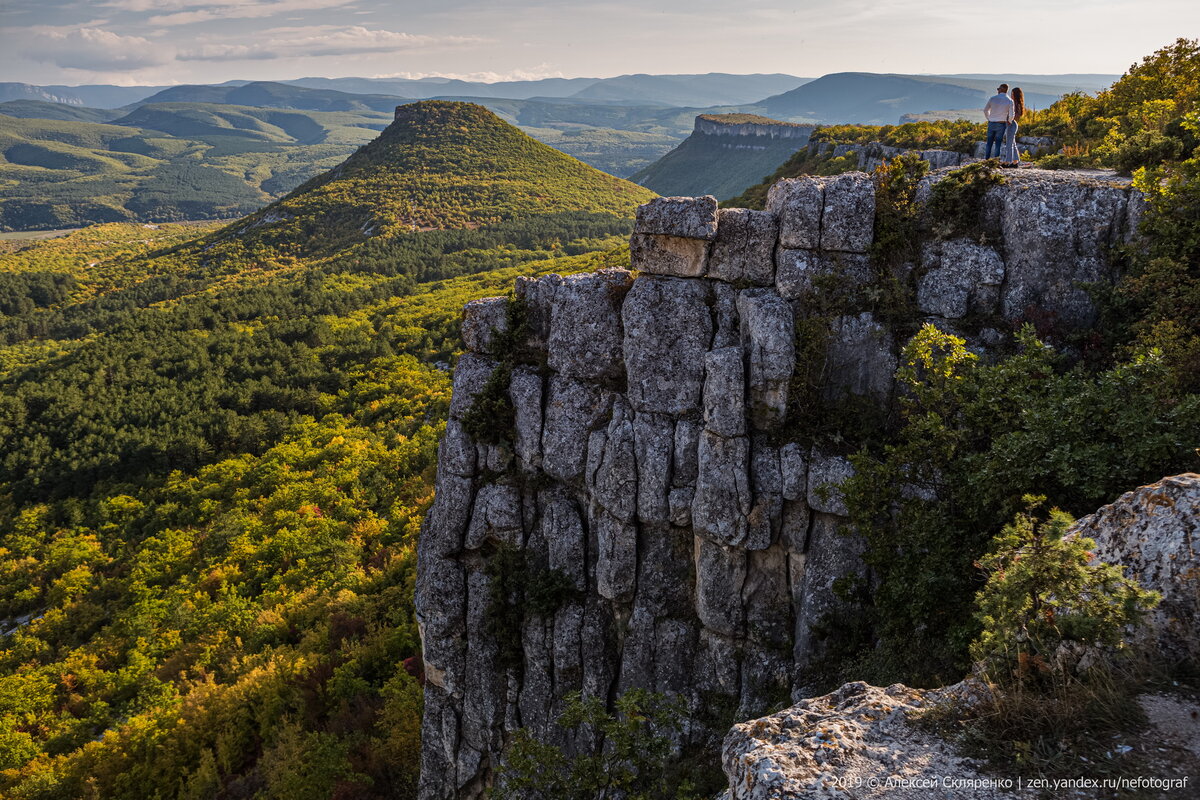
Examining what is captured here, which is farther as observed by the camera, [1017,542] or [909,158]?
[909,158]

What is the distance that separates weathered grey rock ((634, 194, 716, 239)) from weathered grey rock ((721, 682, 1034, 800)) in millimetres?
14337

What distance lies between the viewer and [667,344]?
2070 cm

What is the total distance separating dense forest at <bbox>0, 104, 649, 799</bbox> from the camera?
114ft

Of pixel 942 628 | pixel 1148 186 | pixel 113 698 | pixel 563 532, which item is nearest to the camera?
pixel 942 628

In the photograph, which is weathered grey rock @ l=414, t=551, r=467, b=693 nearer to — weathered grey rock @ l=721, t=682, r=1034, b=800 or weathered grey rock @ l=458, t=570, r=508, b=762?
weathered grey rock @ l=458, t=570, r=508, b=762

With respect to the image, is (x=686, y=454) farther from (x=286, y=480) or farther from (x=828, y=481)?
(x=286, y=480)

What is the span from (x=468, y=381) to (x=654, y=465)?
26.2 feet

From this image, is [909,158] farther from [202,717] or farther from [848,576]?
[202,717]

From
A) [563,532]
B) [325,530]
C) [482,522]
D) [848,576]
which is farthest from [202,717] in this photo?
[848,576]

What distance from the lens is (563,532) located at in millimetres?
22297

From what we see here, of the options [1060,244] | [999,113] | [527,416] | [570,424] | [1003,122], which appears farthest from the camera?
[1003,122]

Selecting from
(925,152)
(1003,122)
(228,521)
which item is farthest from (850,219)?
(228,521)

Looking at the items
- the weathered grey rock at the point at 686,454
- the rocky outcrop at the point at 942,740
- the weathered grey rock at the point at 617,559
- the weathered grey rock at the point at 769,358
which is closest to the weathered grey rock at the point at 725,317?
the weathered grey rock at the point at 769,358

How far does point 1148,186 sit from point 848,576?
12.9 metres
